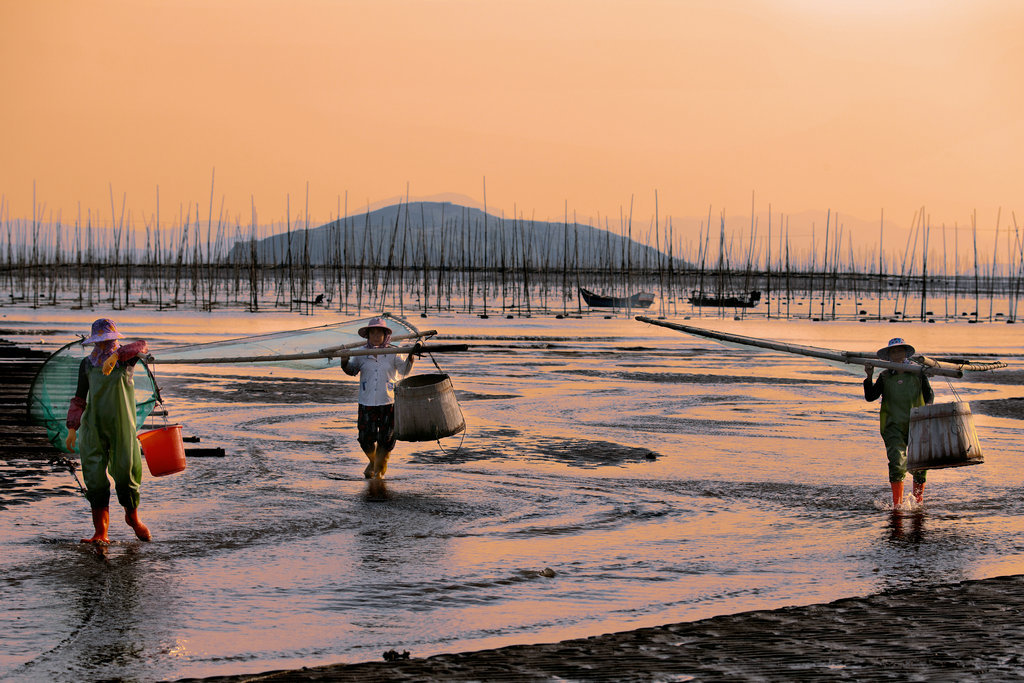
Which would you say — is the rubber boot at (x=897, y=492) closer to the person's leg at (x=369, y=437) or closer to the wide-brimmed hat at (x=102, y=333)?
the person's leg at (x=369, y=437)

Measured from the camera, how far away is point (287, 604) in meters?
5.75

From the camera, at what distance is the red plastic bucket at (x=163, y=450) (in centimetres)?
787

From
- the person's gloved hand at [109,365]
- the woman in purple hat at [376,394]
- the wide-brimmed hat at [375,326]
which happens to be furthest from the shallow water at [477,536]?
the wide-brimmed hat at [375,326]

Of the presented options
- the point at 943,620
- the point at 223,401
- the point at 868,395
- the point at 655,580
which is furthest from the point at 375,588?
the point at 223,401

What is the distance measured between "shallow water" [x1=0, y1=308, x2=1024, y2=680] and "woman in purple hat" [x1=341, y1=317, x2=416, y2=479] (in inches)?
11.4

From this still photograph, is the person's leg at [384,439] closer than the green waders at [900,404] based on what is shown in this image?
No

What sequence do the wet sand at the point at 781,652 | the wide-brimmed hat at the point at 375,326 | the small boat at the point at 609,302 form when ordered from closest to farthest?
1. the wet sand at the point at 781,652
2. the wide-brimmed hat at the point at 375,326
3. the small boat at the point at 609,302

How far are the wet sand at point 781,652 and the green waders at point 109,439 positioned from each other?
264 centimetres

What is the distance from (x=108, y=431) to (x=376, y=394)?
285 centimetres

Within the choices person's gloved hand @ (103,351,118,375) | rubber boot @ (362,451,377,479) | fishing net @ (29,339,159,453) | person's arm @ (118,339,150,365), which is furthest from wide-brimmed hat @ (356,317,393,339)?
person's gloved hand @ (103,351,118,375)

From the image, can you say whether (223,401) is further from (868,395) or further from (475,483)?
(868,395)

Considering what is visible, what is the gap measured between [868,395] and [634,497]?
188cm

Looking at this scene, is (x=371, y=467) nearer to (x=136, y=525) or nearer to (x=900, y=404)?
(x=136, y=525)

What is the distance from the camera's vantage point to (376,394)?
31.3 ft
